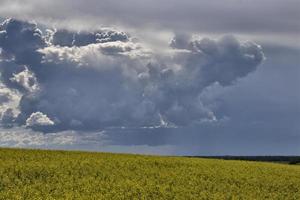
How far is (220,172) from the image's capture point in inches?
1785

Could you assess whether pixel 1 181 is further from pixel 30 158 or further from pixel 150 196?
pixel 30 158

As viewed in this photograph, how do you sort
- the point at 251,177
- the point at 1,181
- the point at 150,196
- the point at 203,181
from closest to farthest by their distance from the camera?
the point at 150,196, the point at 1,181, the point at 203,181, the point at 251,177

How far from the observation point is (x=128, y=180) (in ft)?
117

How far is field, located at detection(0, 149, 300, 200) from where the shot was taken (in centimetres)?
3059

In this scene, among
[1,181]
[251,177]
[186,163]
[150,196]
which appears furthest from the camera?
[186,163]

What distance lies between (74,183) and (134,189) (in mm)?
4045

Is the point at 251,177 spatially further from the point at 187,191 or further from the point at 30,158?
the point at 30,158

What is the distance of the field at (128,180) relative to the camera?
30.6m

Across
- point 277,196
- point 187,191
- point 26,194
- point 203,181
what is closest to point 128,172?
point 203,181

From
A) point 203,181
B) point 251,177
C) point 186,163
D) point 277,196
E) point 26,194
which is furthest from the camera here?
point 186,163

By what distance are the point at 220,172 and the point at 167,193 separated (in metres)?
14.3

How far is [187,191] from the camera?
110 ft

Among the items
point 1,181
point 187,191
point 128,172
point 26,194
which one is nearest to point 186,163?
point 128,172

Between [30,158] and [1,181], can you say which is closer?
[1,181]
